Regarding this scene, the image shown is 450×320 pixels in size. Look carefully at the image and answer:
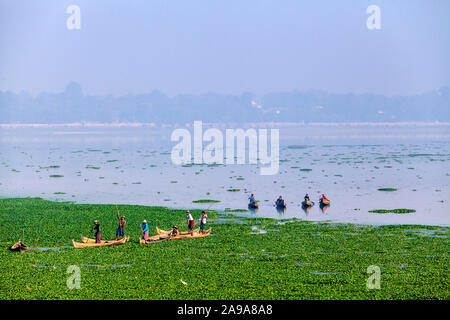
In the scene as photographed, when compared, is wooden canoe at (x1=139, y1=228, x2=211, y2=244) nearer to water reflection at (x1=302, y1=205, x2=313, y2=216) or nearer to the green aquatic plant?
the green aquatic plant

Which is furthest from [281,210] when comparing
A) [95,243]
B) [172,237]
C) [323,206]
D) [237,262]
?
[237,262]

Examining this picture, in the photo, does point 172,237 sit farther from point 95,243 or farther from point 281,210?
point 281,210

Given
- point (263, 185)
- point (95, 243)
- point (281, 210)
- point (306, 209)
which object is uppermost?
point (95, 243)

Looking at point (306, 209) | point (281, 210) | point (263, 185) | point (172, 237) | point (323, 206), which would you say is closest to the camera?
point (172, 237)

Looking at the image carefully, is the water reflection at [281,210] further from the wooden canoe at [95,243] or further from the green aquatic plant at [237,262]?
the wooden canoe at [95,243]

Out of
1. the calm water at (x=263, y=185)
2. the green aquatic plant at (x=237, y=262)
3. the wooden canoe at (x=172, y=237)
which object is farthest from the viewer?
the calm water at (x=263, y=185)

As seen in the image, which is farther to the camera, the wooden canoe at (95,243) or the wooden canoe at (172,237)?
the wooden canoe at (172,237)

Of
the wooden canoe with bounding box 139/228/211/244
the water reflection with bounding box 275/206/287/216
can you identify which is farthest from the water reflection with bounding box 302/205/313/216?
the wooden canoe with bounding box 139/228/211/244

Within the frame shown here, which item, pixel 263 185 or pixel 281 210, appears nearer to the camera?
pixel 281 210

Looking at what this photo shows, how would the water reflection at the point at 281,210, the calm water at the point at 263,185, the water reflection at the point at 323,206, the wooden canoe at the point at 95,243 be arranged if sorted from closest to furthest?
the wooden canoe at the point at 95,243 → the water reflection at the point at 281,210 → the water reflection at the point at 323,206 → the calm water at the point at 263,185

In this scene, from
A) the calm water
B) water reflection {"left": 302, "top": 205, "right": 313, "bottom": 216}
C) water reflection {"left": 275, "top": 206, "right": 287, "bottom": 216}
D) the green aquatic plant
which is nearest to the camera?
the green aquatic plant

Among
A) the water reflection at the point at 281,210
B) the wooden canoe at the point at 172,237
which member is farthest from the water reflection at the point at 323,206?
the wooden canoe at the point at 172,237

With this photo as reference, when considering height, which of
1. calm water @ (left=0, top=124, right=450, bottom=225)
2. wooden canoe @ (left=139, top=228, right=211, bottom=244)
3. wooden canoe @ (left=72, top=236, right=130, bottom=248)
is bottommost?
calm water @ (left=0, top=124, right=450, bottom=225)

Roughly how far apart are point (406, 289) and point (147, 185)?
63.7m
